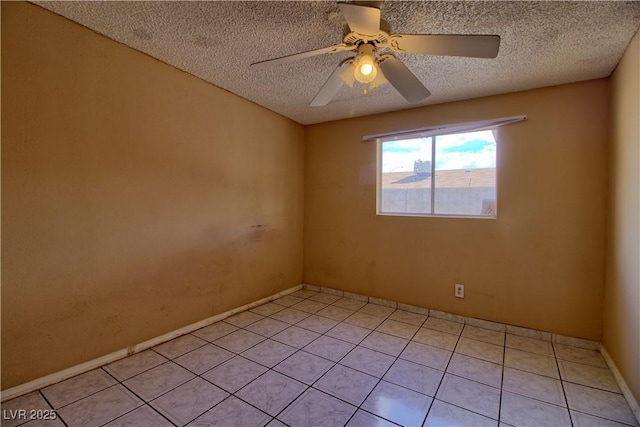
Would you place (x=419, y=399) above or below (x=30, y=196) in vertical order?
below

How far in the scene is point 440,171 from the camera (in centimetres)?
304

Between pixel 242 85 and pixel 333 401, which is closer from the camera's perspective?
pixel 333 401

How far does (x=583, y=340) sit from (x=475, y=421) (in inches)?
64.2

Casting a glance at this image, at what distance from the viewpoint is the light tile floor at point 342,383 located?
5.16 ft

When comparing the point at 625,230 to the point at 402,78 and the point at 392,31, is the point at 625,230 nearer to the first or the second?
the point at 402,78

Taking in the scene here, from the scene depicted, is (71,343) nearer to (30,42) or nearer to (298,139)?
(30,42)

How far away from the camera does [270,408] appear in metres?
1.63

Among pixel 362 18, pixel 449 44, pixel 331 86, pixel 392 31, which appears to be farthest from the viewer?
A: pixel 331 86

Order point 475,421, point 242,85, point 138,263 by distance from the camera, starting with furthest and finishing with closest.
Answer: point 242,85
point 138,263
point 475,421

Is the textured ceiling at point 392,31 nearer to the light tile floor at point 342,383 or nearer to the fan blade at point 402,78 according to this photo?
the fan blade at point 402,78

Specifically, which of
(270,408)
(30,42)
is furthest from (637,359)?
(30,42)

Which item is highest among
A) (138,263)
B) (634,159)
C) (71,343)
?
(634,159)

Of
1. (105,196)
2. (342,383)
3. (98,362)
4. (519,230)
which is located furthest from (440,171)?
(98,362)

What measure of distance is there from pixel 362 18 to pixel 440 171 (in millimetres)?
2098
